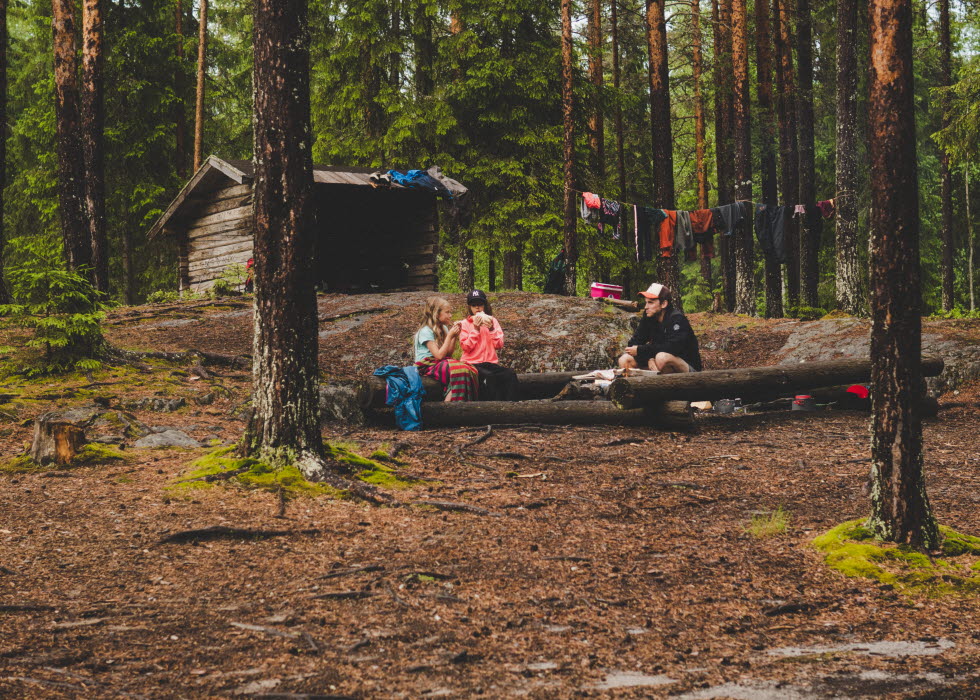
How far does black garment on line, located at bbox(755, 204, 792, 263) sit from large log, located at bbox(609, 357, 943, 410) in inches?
373

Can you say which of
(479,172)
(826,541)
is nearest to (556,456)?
(826,541)

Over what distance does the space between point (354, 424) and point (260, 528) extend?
3823 millimetres

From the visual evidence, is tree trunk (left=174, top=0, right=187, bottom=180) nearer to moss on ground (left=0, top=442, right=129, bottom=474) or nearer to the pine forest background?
the pine forest background

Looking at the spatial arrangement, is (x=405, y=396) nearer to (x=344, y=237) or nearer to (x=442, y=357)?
(x=442, y=357)

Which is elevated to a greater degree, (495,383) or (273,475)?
(495,383)

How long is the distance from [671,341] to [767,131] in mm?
12081

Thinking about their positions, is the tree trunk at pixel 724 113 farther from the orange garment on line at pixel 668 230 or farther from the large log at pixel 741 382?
the large log at pixel 741 382

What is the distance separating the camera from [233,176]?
18.5 m

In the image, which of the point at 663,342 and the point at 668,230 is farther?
the point at 668,230

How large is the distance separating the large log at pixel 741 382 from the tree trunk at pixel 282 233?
4.05 m

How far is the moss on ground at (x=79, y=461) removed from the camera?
663cm

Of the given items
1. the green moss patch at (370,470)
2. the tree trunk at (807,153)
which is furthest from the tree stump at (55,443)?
the tree trunk at (807,153)

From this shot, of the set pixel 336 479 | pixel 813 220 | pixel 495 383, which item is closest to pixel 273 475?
pixel 336 479

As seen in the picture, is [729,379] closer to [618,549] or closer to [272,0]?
[618,549]
